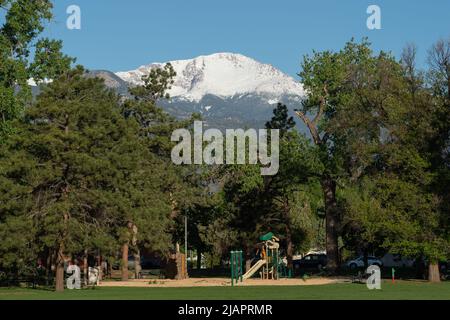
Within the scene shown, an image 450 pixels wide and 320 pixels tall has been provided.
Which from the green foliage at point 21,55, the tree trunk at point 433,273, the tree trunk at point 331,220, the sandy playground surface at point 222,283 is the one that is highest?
the green foliage at point 21,55

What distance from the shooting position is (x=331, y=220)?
2650 inches

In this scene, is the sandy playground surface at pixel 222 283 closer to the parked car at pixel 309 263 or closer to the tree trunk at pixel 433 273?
the tree trunk at pixel 433 273

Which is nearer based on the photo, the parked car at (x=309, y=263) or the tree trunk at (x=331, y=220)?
the tree trunk at (x=331, y=220)

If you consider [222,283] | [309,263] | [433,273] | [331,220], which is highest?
[331,220]

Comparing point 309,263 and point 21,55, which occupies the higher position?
point 21,55

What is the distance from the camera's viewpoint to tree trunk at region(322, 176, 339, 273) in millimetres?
66438

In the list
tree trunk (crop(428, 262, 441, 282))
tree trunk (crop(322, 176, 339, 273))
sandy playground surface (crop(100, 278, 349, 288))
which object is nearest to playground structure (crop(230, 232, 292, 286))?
sandy playground surface (crop(100, 278, 349, 288))

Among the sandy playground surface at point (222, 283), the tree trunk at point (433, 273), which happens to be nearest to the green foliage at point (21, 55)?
the sandy playground surface at point (222, 283)

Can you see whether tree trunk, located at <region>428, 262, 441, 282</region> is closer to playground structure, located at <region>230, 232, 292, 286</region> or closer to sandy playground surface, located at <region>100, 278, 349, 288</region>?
sandy playground surface, located at <region>100, 278, 349, 288</region>

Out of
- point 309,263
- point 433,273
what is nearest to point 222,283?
point 433,273

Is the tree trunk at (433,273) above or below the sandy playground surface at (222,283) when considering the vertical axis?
above

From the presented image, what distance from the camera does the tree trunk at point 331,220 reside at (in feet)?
218

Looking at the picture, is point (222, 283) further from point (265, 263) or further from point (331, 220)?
point (331, 220)

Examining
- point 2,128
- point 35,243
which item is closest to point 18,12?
point 2,128
